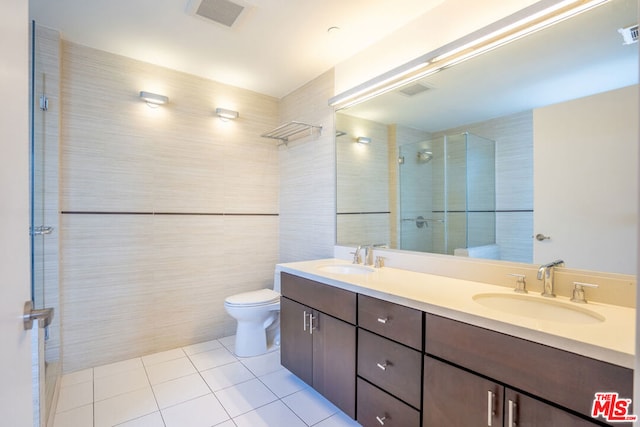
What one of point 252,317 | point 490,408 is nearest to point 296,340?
point 252,317

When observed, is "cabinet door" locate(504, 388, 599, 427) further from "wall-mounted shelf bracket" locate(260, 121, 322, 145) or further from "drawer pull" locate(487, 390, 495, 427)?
"wall-mounted shelf bracket" locate(260, 121, 322, 145)

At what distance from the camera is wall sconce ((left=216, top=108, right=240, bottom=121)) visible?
2.80m

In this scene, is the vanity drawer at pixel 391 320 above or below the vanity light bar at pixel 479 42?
below

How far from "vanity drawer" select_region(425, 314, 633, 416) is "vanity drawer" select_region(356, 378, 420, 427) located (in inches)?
13.3

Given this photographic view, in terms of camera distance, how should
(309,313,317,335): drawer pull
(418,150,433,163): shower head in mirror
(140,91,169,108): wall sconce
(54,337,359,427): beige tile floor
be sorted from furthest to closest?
(140,91,169,108): wall sconce → (418,150,433,163): shower head in mirror → (309,313,317,335): drawer pull → (54,337,359,427): beige tile floor

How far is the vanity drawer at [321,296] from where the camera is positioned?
1671mm

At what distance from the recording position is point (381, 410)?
1.48m

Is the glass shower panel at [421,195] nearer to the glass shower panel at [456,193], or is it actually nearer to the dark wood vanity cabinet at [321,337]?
the glass shower panel at [456,193]

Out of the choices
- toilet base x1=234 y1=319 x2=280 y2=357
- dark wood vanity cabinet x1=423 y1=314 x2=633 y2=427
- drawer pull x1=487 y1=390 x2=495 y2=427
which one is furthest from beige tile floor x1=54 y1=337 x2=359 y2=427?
drawer pull x1=487 y1=390 x2=495 y2=427

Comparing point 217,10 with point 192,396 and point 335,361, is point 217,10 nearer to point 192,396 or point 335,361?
point 335,361

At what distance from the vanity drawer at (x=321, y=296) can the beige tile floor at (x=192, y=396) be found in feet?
2.01

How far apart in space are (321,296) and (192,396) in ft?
3.58

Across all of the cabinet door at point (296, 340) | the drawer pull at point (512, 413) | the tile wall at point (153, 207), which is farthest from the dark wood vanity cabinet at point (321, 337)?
the tile wall at point (153, 207)

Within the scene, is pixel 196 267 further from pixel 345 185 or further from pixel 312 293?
pixel 345 185
